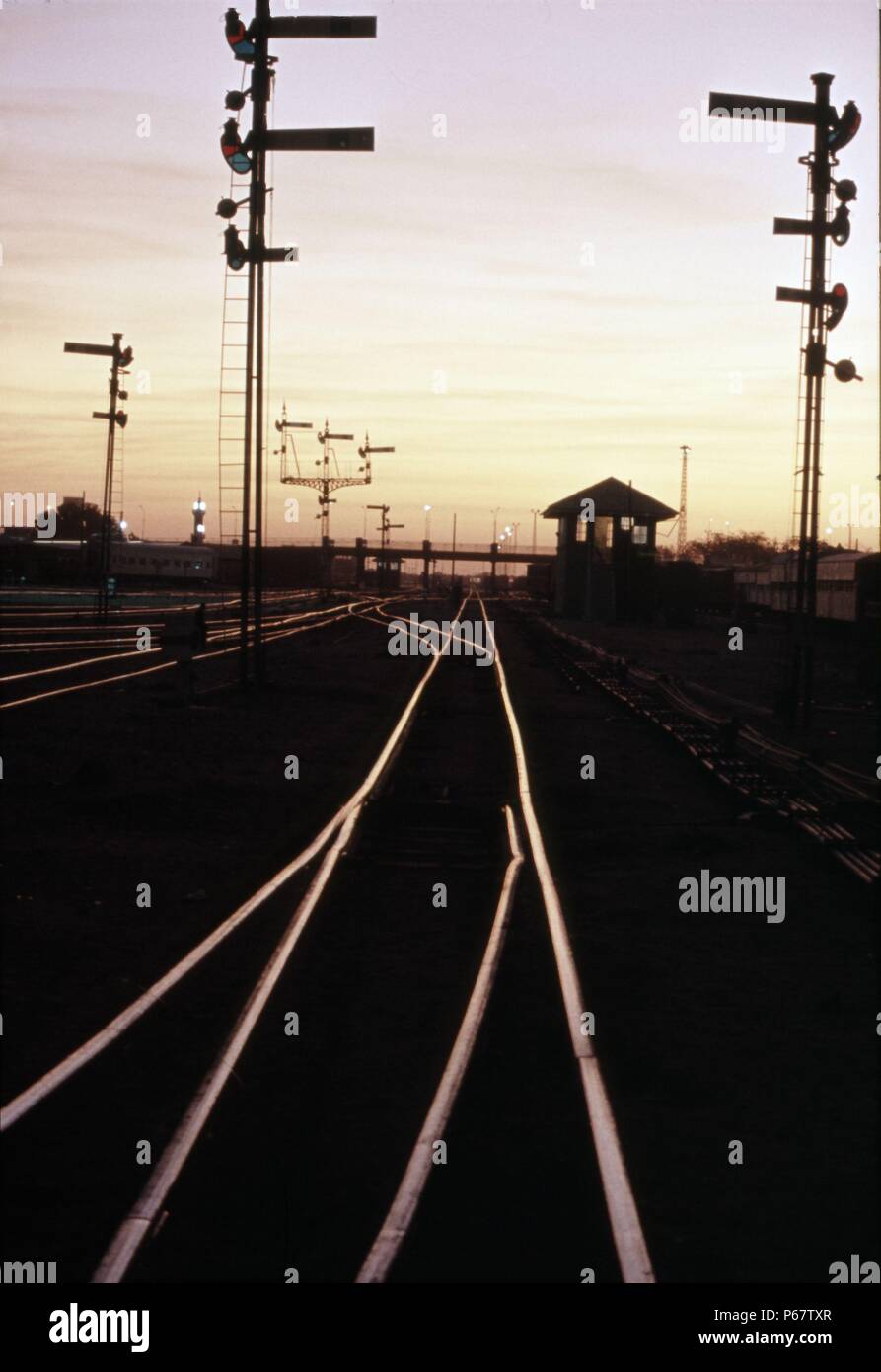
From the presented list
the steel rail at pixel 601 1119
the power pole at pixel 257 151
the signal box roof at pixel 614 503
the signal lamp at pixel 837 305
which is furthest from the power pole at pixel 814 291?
the signal box roof at pixel 614 503

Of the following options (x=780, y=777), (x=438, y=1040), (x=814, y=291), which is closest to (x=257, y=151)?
(x=814, y=291)

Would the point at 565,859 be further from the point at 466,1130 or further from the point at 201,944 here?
the point at 466,1130

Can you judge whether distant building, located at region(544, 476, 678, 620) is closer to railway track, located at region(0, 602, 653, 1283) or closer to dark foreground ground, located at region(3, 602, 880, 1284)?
dark foreground ground, located at region(3, 602, 880, 1284)

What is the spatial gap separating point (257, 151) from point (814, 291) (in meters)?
9.31

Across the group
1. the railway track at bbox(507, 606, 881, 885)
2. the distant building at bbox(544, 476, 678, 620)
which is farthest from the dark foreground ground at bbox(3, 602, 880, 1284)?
the distant building at bbox(544, 476, 678, 620)

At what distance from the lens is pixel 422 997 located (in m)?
7.90

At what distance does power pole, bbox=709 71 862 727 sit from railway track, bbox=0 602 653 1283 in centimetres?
1407

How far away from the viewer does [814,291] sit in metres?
22.5

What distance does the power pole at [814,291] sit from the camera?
21.6 meters

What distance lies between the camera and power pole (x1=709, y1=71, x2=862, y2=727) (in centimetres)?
2161

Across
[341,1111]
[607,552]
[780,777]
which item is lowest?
[341,1111]

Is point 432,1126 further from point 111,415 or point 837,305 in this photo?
point 111,415

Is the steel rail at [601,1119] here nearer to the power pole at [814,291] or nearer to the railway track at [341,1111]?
the railway track at [341,1111]
